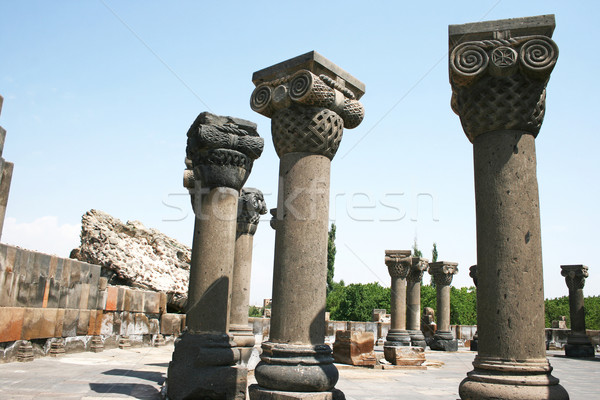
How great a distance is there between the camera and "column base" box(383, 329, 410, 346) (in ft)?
47.6

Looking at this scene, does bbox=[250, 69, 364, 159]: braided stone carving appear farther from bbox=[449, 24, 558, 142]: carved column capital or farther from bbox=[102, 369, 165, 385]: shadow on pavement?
bbox=[102, 369, 165, 385]: shadow on pavement

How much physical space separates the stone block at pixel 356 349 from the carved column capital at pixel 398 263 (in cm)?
473

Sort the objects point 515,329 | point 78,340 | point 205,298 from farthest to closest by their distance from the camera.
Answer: point 78,340 < point 205,298 < point 515,329

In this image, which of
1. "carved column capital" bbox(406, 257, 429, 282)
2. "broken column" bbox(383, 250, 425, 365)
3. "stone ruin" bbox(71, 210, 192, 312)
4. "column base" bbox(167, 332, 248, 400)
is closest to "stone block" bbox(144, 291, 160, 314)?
"stone ruin" bbox(71, 210, 192, 312)

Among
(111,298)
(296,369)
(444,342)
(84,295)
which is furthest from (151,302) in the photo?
(296,369)

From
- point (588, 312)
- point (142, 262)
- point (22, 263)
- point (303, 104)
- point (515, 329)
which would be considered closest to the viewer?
point (515, 329)

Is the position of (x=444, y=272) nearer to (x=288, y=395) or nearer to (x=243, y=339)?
(x=243, y=339)

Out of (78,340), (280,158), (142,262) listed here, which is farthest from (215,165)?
(142,262)

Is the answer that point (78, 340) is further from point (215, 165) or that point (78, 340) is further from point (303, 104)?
point (303, 104)

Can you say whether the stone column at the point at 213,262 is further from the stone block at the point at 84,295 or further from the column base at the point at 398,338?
the column base at the point at 398,338

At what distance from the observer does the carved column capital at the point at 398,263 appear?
616 inches

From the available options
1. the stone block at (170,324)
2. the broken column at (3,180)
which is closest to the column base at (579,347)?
the stone block at (170,324)

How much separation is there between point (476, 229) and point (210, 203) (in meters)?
3.75

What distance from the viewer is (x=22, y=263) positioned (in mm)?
9039
